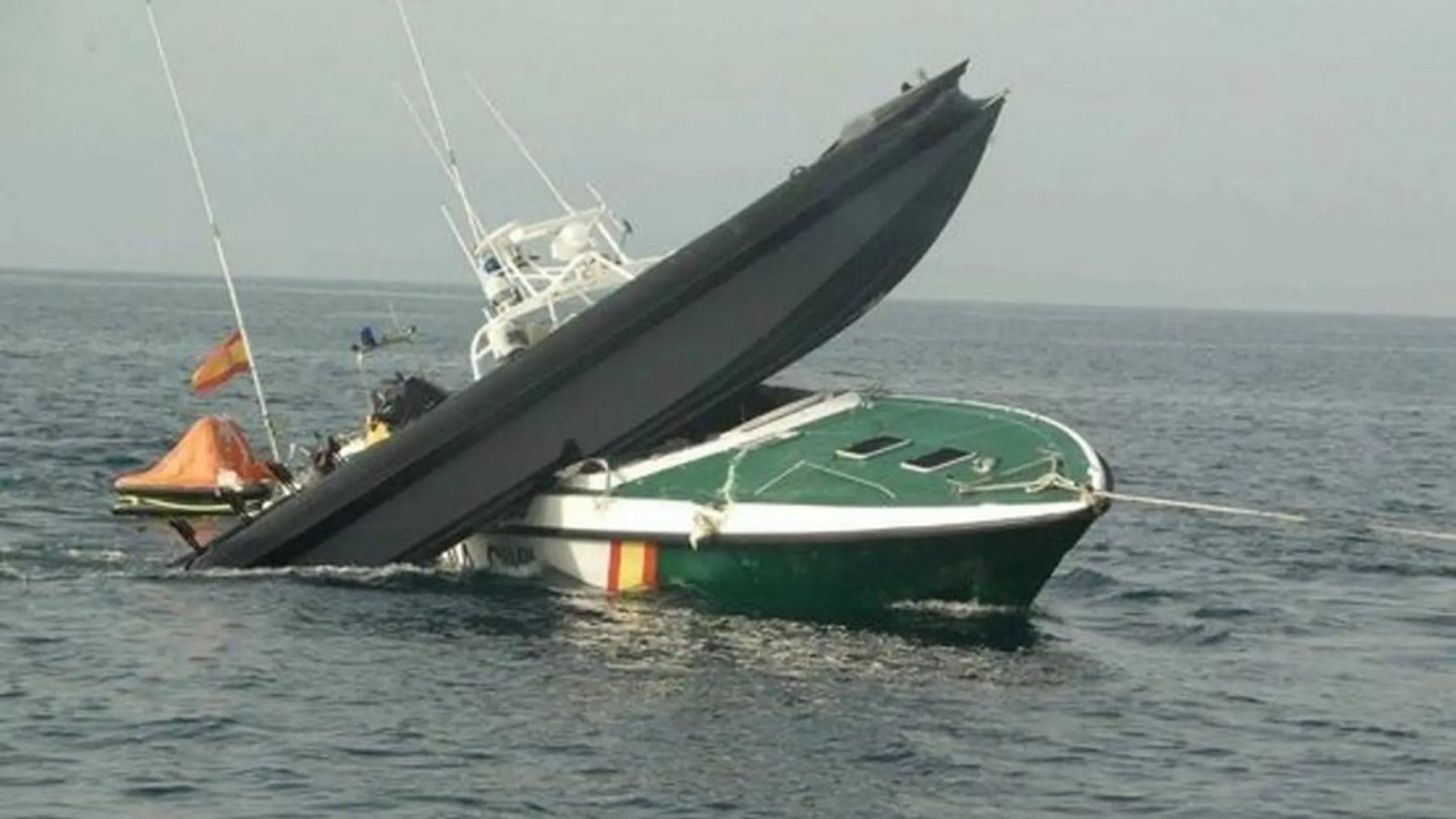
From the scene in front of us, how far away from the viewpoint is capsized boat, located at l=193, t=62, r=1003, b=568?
89.4 feet

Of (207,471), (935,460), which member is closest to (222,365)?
(207,471)

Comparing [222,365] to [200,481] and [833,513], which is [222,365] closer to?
[200,481]

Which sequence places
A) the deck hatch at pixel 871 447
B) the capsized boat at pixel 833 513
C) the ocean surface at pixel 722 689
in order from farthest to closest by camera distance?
the deck hatch at pixel 871 447, the capsized boat at pixel 833 513, the ocean surface at pixel 722 689

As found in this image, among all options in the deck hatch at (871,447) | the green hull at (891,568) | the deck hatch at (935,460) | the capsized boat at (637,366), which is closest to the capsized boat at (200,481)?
the capsized boat at (637,366)

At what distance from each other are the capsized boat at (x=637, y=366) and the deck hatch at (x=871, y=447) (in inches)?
84.8

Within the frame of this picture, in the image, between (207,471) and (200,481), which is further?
(207,471)

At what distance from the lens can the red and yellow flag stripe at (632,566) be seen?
26781 mm

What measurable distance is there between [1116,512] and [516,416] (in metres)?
16.2

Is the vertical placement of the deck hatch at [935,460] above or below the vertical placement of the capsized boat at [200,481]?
above

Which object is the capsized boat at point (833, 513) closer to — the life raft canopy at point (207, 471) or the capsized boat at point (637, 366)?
the capsized boat at point (637, 366)

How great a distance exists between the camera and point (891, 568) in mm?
25281

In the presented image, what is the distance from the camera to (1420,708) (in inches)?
907

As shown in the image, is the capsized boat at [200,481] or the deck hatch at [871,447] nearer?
the deck hatch at [871,447]

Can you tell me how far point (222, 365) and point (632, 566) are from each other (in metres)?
11.1
